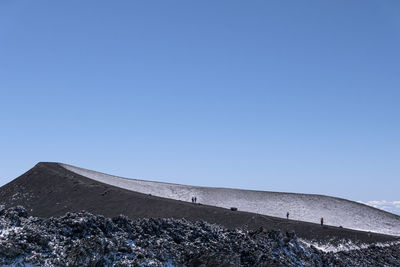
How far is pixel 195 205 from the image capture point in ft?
133

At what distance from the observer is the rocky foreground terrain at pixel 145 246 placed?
18.2m

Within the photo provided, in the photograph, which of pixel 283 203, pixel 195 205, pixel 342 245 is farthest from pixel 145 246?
pixel 283 203

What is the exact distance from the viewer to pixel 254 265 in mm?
20719

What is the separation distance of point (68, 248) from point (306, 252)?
12.7 meters

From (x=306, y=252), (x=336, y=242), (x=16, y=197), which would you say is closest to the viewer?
(x=306, y=252)

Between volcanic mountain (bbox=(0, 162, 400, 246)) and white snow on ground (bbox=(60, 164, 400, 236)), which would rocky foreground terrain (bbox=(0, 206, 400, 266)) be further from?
white snow on ground (bbox=(60, 164, 400, 236))

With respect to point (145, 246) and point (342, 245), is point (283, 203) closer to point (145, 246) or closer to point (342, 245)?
point (342, 245)

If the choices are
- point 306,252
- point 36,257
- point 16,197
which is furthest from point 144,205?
point 36,257

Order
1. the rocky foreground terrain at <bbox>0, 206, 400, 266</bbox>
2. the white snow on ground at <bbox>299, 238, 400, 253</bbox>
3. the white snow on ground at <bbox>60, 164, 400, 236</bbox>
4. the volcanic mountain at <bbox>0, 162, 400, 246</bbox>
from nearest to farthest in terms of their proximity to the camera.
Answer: the rocky foreground terrain at <bbox>0, 206, 400, 266</bbox> < the white snow on ground at <bbox>299, 238, 400, 253</bbox> < the volcanic mountain at <bbox>0, 162, 400, 246</bbox> < the white snow on ground at <bbox>60, 164, 400, 236</bbox>

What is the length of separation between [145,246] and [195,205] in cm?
2013

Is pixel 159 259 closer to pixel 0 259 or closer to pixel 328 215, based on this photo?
pixel 0 259

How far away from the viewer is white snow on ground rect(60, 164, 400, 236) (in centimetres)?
4723

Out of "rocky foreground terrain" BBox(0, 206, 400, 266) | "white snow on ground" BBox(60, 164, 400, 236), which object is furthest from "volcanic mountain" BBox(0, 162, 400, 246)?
"rocky foreground terrain" BBox(0, 206, 400, 266)

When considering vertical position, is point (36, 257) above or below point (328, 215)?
below
